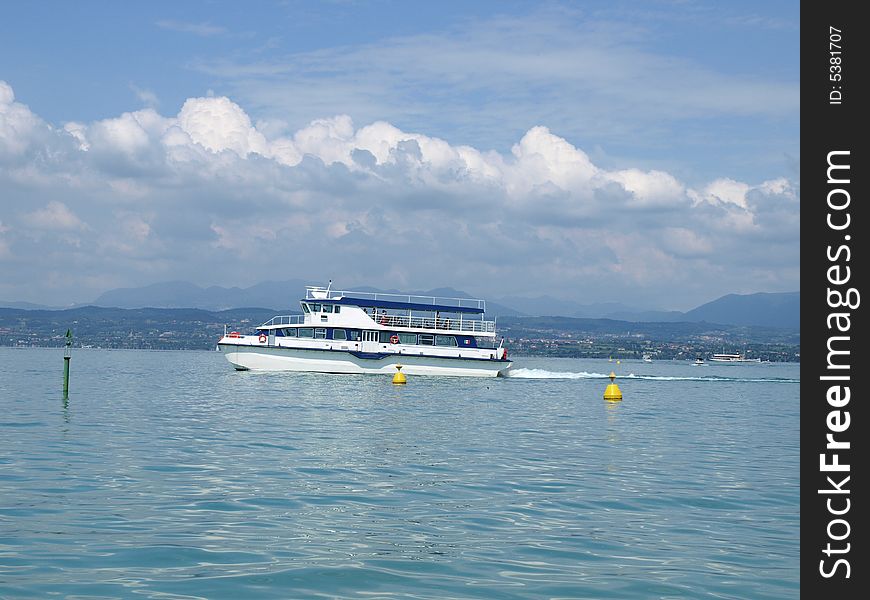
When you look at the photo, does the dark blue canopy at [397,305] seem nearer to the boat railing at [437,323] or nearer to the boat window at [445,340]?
the boat railing at [437,323]

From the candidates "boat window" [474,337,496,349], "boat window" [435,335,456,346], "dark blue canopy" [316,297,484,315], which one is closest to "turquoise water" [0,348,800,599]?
"dark blue canopy" [316,297,484,315]

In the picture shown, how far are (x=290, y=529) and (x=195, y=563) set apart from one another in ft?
8.66

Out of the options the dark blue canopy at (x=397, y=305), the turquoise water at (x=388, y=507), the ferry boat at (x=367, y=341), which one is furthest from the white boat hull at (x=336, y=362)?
the turquoise water at (x=388, y=507)

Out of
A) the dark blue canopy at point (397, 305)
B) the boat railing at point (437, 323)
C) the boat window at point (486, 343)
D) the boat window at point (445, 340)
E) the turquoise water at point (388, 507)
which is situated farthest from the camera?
the boat window at point (486, 343)

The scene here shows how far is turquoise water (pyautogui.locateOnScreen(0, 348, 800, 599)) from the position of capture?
12.4 m

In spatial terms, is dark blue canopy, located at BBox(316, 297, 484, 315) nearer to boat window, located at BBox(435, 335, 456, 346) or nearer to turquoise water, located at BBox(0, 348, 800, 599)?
boat window, located at BBox(435, 335, 456, 346)

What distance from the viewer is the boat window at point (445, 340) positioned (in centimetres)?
7012

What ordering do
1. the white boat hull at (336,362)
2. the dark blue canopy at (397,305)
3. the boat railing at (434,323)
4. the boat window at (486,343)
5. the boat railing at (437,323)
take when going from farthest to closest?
the boat window at (486,343) → the boat railing at (437,323) → the boat railing at (434,323) → the dark blue canopy at (397,305) → the white boat hull at (336,362)

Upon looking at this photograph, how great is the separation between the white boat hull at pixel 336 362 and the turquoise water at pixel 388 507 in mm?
28653

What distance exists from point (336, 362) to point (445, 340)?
846 cm
